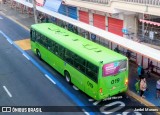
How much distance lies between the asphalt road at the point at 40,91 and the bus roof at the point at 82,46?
2.82m

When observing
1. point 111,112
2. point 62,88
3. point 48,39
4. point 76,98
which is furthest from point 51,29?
point 111,112

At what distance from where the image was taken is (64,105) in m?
17.2

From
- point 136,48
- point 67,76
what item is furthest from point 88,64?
point 136,48

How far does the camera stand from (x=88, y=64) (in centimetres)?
1678

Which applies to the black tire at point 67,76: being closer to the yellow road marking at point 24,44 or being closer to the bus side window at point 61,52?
the bus side window at point 61,52

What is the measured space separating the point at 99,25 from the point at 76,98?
11.3 m

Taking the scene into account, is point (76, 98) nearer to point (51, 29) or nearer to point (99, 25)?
point (51, 29)

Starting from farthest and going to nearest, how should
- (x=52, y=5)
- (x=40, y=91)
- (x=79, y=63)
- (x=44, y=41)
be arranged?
(x=52, y=5), (x=44, y=41), (x=40, y=91), (x=79, y=63)

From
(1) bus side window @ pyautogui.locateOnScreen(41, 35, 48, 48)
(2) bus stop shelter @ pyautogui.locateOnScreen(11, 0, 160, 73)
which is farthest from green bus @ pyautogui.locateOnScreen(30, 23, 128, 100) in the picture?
(2) bus stop shelter @ pyautogui.locateOnScreen(11, 0, 160, 73)

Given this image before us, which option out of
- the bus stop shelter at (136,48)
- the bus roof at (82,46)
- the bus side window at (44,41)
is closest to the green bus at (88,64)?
the bus roof at (82,46)

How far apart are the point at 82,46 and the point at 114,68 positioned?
10.4ft

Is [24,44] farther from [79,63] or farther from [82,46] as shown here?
[79,63]

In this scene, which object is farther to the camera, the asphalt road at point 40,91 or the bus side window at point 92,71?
the asphalt road at point 40,91

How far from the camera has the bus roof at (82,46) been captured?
649 inches
